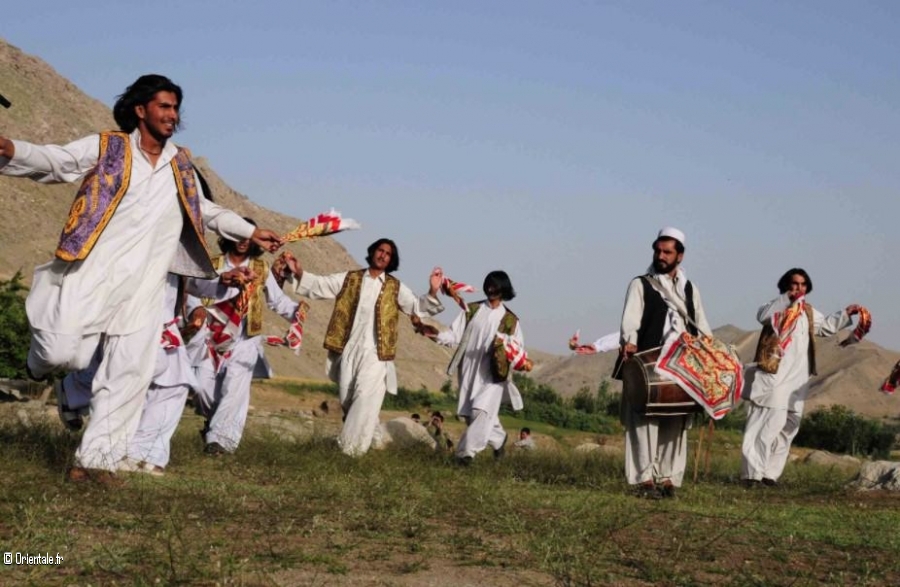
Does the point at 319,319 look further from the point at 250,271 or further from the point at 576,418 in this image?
the point at 250,271


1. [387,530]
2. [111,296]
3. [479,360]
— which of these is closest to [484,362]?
[479,360]

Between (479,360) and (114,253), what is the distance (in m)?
6.19

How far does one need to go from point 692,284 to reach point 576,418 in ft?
65.6

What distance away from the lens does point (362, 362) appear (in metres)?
11.7

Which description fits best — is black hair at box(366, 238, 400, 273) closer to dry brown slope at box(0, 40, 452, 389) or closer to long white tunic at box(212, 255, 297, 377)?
long white tunic at box(212, 255, 297, 377)

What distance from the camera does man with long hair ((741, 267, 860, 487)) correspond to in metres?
12.3

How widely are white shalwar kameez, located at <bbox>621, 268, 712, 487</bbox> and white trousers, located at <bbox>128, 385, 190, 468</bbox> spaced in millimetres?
3137

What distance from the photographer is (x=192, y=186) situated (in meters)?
7.52

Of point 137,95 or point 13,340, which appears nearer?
point 137,95

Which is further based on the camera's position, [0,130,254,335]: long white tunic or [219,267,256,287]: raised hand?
[219,267,256,287]: raised hand

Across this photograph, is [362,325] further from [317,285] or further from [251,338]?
[251,338]

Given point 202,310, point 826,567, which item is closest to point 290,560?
point 826,567

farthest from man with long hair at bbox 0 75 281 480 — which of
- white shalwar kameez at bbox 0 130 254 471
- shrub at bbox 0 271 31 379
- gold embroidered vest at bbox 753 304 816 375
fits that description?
shrub at bbox 0 271 31 379

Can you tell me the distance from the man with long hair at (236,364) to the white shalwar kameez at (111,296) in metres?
3.43
